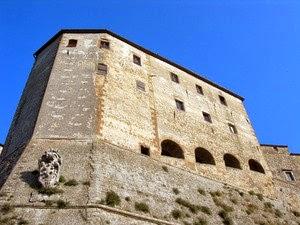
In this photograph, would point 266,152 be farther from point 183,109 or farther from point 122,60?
point 122,60

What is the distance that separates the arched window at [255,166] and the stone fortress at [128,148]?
6 centimetres

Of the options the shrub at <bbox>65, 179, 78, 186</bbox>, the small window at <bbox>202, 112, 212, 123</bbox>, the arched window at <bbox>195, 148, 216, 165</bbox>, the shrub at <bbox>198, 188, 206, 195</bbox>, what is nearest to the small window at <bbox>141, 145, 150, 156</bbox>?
the shrub at <bbox>198, 188, 206, 195</bbox>

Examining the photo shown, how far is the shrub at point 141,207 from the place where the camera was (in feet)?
46.0

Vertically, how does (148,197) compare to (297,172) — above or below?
below

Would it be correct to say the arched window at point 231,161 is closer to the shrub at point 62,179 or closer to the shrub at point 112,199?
the shrub at point 112,199

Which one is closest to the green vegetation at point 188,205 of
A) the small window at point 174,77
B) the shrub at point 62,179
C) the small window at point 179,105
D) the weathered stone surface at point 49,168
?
the shrub at point 62,179

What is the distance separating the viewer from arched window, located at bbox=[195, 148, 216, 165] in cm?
2053

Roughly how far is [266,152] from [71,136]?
50.2ft

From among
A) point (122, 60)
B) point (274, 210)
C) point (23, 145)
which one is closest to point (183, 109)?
point (122, 60)

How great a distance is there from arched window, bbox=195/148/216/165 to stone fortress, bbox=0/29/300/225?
66 mm

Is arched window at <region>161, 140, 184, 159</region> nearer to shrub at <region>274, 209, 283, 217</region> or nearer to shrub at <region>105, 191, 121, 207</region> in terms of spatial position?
shrub at <region>274, 209, 283, 217</region>

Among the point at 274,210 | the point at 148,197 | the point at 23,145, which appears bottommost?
the point at 148,197

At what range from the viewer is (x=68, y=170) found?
47.6ft

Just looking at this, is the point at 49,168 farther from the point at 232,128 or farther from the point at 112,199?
the point at 232,128
